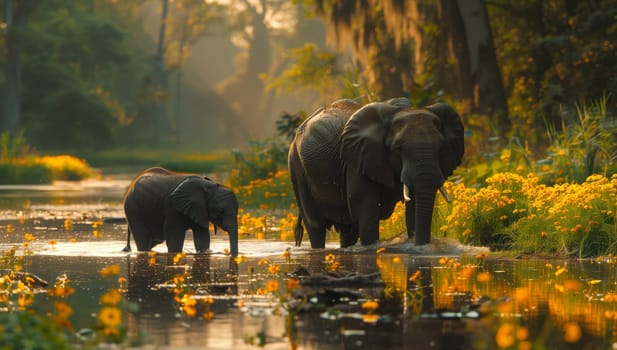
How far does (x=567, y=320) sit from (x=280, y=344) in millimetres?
2060

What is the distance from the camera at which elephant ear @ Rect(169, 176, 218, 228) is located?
15.4 metres

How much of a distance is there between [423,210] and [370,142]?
96cm

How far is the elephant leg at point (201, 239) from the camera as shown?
15.6 meters

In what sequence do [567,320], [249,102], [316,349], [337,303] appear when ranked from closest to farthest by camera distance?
[316,349]
[567,320]
[337,303]
[249,102]

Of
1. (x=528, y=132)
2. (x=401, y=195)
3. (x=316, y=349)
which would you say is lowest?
(x=316, y=349)

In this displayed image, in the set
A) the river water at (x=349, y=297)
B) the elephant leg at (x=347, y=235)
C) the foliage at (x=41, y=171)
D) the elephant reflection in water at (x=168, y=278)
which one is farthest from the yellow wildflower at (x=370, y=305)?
the foliage at (x=41, y=171)

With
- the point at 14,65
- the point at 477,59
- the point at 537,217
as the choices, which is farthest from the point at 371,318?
the point at 14,65

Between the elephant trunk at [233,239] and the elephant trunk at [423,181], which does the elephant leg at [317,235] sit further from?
the elephant trunk at [423,181]

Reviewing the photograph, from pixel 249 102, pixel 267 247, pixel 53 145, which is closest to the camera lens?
pixel 267 247

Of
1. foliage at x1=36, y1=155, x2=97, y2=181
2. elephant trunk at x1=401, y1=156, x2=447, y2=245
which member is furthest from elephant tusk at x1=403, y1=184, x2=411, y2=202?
foliage at x1=36, y1=155, x2=97, y2=181

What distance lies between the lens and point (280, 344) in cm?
796

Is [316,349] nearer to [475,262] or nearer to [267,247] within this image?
[475,262]

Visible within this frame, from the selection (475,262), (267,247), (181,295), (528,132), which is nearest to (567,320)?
(181,295)

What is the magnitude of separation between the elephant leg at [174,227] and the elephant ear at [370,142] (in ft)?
6.92
